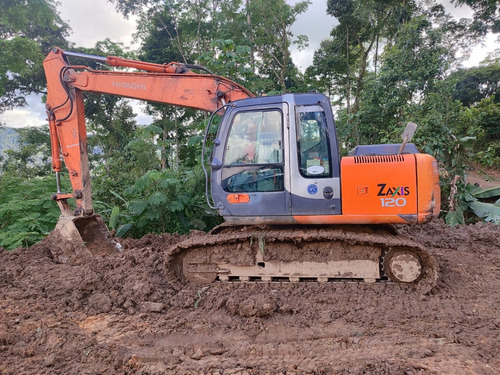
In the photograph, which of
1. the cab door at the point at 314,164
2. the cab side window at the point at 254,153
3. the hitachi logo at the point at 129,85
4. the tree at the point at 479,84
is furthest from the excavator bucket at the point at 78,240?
the tree at the point at 479,84

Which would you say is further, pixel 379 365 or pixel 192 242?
pixel 192 242

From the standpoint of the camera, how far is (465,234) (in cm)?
596

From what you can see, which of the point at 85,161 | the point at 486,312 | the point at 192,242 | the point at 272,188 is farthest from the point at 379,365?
the point at 85,161

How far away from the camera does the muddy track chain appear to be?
144 inches

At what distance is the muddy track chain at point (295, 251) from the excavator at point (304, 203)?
0.01 meters

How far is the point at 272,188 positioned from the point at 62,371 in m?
2.56

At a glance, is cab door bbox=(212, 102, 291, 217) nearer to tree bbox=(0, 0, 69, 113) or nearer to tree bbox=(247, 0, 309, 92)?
tree bbox=(247, 0, 309, 92)

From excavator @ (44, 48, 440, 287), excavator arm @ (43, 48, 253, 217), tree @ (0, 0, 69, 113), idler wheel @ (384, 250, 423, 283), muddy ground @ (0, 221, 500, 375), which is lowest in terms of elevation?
muddy ground @ (0, 221, 500, 375)

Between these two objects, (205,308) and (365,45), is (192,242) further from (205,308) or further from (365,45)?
(365,45)

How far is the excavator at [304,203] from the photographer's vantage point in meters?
3.57

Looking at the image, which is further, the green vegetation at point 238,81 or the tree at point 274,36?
the tree at point 274,36

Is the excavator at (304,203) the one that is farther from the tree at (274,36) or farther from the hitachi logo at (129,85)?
the tree at (274,36)

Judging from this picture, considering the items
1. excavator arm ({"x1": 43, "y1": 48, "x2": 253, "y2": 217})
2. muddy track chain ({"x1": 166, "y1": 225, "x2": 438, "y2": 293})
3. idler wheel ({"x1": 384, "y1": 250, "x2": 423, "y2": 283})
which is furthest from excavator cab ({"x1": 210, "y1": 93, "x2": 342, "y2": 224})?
idler wheel ({"x1": 384, "y1": 250, "x2": 423, "y2": 283})

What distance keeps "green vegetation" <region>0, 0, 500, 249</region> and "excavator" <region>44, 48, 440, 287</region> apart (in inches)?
105
